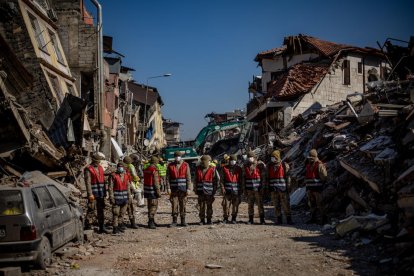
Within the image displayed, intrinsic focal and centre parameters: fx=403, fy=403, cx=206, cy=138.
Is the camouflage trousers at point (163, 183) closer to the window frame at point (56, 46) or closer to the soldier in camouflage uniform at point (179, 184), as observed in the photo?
the window frame at point (56, 46)

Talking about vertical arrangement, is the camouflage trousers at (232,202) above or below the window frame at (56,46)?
below

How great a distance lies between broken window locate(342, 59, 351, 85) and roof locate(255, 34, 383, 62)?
105 cm

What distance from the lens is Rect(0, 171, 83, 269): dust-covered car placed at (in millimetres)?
6539

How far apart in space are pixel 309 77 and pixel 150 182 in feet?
69.6

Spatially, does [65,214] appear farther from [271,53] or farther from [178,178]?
[271,53]

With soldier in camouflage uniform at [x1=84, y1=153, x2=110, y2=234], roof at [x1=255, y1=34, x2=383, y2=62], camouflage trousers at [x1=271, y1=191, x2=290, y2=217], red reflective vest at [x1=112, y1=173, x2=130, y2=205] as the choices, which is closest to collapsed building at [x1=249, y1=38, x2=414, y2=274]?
camouflage trousers at [x1=271, y1=191, x2=290, y2=217]

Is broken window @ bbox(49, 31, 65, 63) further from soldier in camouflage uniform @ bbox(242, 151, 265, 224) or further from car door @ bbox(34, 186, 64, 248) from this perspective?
car door @ bbox(34, 186, 64, 248)

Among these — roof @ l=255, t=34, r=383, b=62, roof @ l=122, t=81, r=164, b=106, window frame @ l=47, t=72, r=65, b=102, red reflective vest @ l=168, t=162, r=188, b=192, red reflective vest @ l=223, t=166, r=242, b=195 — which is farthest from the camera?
roof @ l=122, t=81, r=164, b=106

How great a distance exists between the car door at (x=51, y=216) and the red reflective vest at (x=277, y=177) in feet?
20.0

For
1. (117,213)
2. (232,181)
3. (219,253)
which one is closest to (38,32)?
(117,213)

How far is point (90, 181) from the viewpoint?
1073 cm

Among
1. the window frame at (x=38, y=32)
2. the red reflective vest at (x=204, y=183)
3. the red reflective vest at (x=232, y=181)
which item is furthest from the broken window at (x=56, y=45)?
the red reflective vest at (x=232, y=181)

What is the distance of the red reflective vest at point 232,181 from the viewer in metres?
12.0

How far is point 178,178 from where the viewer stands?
38.6 ft
